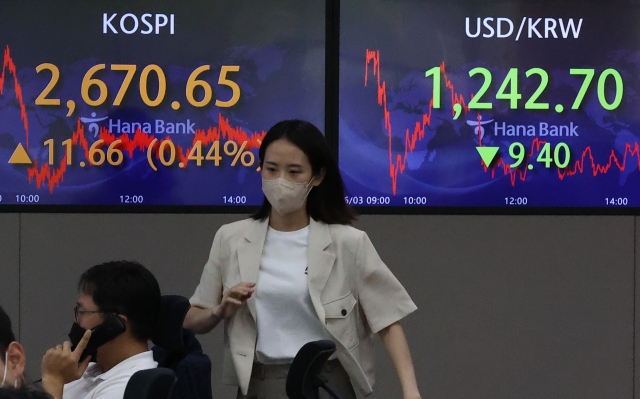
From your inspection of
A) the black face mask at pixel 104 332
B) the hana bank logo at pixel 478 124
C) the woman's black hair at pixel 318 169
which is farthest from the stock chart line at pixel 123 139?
the black face mask at pixel 104 332

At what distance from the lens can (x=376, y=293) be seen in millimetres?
3160

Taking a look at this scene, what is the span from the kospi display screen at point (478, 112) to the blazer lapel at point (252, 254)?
1676 millimetres

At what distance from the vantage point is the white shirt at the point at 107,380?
99.3 inches

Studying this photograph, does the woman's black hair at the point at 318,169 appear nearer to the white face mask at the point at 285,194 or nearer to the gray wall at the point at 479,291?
the white face mask at the point at 285,194

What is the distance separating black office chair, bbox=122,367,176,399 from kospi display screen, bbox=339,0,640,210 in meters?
2.73

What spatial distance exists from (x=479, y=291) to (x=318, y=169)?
77.3 inches

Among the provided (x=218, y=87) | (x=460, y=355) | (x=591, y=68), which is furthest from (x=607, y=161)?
(x=218, y=87)

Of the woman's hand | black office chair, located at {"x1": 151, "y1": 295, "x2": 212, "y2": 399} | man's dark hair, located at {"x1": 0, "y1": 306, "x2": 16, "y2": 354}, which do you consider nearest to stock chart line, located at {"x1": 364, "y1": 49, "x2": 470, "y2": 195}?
the woman's hand

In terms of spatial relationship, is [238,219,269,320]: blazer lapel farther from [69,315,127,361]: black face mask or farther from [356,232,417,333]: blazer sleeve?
[69,315,127,361]: black face mask

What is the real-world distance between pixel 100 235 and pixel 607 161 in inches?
93.4

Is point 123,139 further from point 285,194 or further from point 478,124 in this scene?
point 285,194

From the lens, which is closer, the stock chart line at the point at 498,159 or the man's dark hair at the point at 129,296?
the man's dark hair at the point at 129,296

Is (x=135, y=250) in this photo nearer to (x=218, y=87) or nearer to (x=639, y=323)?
(x=218, y=87)

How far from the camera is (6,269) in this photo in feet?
16.1
